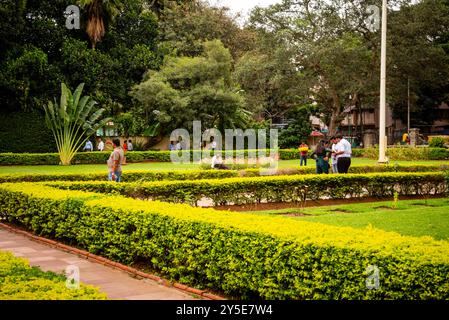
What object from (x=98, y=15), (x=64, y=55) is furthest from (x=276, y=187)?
(x=64, y=55)

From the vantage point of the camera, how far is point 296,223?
22.3ft

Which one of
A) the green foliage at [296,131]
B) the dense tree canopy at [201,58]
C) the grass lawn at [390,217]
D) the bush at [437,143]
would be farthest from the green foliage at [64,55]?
the grass lawn at [390,217]

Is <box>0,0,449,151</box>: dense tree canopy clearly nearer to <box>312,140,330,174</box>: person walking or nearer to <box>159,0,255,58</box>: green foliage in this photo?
<box>159,0,255,58</box>: green foliage

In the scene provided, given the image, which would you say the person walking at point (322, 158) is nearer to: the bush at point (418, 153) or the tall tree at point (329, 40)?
the bush at point (418, 153)

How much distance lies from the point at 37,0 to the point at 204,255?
32960 mm

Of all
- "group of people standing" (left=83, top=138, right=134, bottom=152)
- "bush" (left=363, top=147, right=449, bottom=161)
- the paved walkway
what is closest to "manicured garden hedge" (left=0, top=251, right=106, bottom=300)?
the paved walkway

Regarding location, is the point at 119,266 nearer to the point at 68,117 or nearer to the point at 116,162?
the point at 116,162

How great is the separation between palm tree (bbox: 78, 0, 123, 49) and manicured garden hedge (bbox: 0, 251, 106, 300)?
3105 centimetres

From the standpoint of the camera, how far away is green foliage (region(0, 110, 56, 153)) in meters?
34.0

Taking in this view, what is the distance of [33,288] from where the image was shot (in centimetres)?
459

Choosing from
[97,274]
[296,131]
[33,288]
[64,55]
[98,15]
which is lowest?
[97,274]

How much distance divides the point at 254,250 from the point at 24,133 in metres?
31.8

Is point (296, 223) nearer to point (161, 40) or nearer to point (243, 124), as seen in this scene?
point (243, 124)
